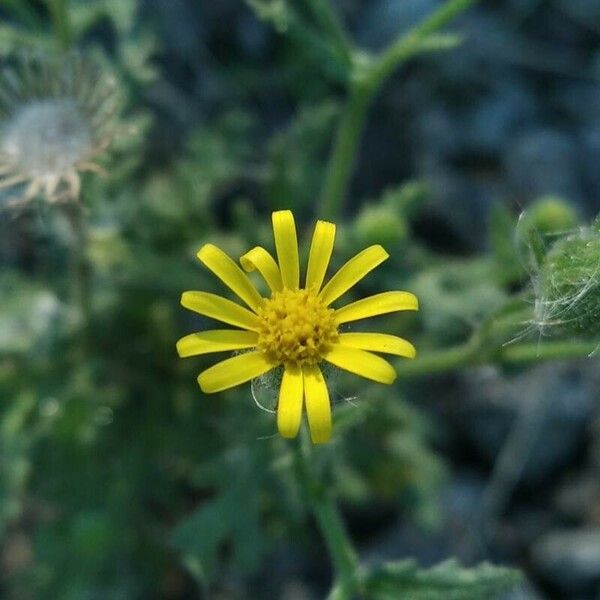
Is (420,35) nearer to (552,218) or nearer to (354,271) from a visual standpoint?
(552,218)

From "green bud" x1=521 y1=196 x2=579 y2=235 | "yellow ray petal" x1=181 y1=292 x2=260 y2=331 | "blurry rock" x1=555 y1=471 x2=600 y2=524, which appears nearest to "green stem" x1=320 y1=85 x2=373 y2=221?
"green bud" x1=521 y1=196 x2=579 y2=235

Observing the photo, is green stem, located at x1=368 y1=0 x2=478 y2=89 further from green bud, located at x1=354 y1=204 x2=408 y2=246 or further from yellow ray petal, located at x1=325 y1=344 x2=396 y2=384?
yellow ray petal, located at x1=325 y1=344 x2=396 y2=384

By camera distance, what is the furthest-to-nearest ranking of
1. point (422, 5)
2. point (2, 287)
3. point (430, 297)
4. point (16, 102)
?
point (422, 5) → point (2, 287) → point (430, 297) → point (16, 102)

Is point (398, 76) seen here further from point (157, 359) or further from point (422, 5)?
point (157, 359)

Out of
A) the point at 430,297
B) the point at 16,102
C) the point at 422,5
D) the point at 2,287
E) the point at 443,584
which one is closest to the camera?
the point at 443,584

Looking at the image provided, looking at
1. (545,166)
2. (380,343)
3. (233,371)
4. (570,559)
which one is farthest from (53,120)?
(570,559)

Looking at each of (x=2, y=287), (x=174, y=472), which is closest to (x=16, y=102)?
(x=2, y=287)
